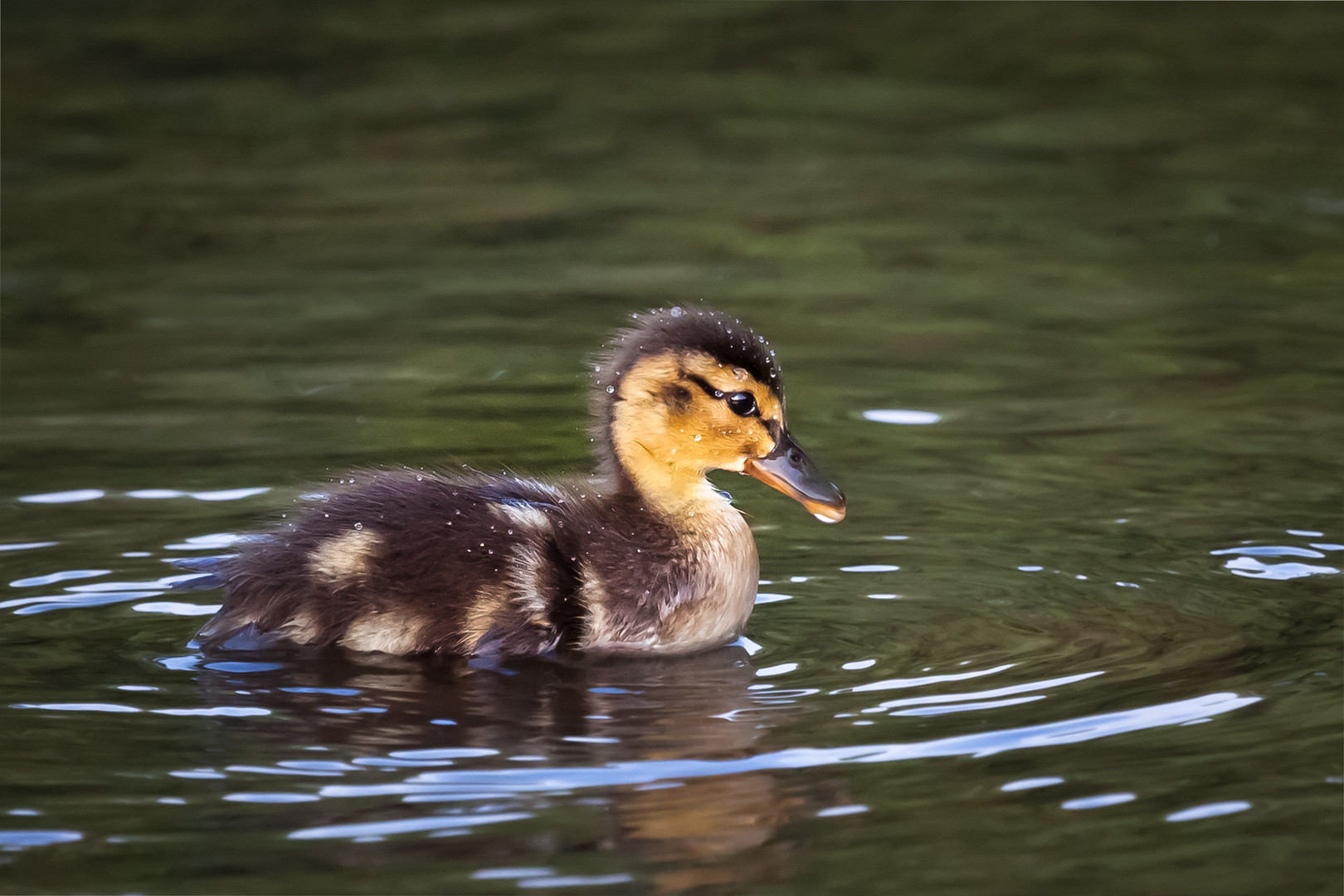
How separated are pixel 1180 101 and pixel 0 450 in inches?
284

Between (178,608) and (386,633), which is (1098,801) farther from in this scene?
(178,608)

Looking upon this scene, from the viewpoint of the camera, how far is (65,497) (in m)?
6.40

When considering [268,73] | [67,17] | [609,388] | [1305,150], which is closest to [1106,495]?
[609,388]

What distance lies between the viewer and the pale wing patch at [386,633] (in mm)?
5238

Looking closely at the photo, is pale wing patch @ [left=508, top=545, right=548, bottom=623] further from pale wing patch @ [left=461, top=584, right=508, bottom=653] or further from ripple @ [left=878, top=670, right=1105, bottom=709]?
ripple @ [left=878, top=670, right=1105, bottom=709]

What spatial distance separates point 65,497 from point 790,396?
7.91 ft

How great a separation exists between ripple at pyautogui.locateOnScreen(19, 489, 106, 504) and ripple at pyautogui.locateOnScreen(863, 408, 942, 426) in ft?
7.97

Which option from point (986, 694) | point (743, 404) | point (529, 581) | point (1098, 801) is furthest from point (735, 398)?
point (1098, 801)

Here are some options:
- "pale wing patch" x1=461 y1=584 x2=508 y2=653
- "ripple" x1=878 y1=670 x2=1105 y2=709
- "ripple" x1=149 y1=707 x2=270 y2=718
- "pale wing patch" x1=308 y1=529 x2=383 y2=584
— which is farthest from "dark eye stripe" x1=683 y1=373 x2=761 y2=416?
"ripple" x1=149 y1=707 x2=270 y2=718

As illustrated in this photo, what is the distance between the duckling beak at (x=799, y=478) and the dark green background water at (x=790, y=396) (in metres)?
0.23

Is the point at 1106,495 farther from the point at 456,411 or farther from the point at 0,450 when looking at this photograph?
the point at 0,450

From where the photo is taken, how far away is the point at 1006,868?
Result: 13.3 ft

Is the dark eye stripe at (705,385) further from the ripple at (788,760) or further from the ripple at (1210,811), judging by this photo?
the ripple at (1210,811)

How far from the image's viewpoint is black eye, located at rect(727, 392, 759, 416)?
5570 millimetres
